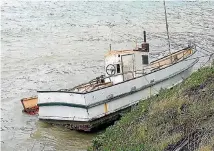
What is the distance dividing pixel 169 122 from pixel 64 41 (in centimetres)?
2217

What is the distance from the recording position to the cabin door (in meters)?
18.1

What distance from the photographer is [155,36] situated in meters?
32.7

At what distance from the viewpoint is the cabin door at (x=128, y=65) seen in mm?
18125

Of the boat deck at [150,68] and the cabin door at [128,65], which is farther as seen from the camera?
the cabin door at [128,65]

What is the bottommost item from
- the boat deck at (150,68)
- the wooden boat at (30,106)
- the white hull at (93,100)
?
the wooden boat at (30,106)

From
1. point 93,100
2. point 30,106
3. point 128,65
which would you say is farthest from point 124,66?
point 30,106

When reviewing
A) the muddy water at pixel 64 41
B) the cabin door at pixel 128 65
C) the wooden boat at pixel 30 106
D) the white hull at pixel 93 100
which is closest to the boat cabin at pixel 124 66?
the cabin door at pixel 128 65

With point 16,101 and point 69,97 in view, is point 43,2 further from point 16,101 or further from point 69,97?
point 69,97

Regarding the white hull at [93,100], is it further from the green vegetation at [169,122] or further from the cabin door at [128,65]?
the green vegetation at [169,122]

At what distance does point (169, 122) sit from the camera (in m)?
9.87

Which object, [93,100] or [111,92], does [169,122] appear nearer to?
[93,100]

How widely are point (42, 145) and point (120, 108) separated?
11.3 feet

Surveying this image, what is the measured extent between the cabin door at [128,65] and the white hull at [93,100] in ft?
2.23

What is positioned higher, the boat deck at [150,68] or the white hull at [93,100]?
the boat deck at [150,68]
